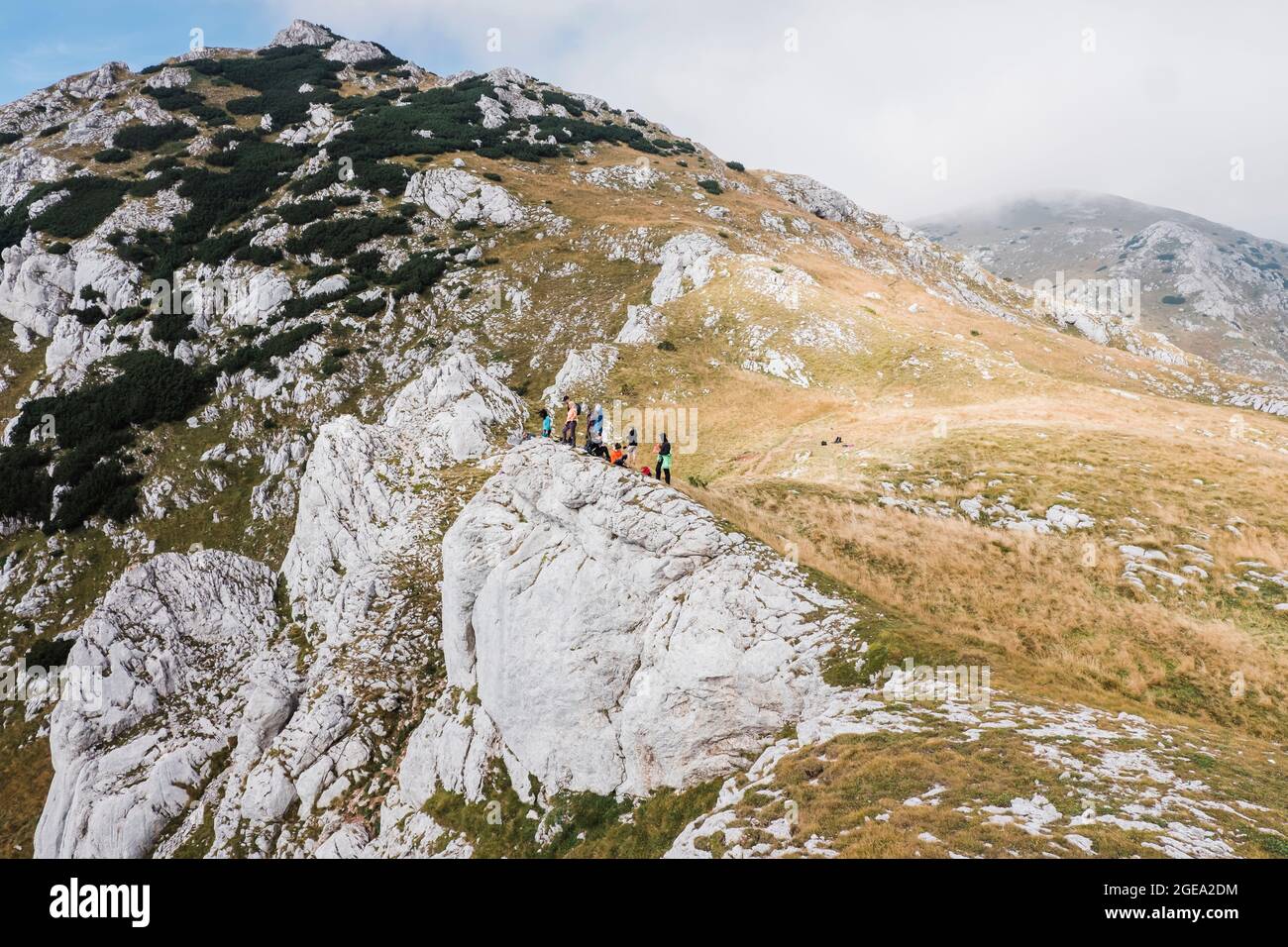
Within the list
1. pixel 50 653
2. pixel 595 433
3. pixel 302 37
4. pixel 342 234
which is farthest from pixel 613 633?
pixel 302 37

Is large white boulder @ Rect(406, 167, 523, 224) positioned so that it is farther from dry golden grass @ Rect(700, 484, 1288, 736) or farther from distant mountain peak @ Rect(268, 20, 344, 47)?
distant mountain peak @ Rect(268, 20, 344, 47)

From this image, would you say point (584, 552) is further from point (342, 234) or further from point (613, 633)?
point (342, 234)

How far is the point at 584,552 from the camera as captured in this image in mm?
20266

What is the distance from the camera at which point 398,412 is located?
4062 centimetres

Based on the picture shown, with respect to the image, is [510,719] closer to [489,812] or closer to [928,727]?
[489,812]

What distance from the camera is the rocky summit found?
1327 cm

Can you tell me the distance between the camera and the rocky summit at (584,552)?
1327cm

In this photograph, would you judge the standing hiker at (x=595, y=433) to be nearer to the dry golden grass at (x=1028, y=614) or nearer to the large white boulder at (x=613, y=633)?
the large white boulder at (x=613, y=633)

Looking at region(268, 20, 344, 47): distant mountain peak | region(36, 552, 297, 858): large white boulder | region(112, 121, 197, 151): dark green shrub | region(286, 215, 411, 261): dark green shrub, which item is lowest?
region(36, 552, 297, 858): large white boulder

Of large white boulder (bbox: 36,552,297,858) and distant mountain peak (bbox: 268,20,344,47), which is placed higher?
distant mountain peak (bbox: 268,20,344,47)

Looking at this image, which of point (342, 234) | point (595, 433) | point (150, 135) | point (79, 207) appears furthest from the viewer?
point (150, 135)

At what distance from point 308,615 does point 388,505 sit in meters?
9.22

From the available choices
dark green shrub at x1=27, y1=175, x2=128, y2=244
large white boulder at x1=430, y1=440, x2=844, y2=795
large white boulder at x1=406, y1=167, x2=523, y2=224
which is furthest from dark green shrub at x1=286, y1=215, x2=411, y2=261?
large white boulder at x1=430, y1=440, x2=844, y2=795

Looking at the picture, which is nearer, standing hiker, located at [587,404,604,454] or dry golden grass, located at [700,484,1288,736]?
dry golden grass, located at [700,484,1288,736]
